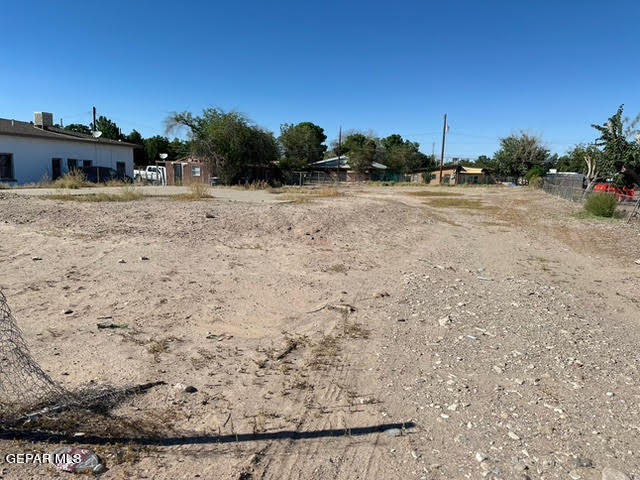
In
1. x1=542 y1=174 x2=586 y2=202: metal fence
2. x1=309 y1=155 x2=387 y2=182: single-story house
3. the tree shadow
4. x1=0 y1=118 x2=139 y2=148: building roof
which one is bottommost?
the tree shadow

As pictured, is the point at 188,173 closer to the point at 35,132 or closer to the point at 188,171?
the point at 188,171

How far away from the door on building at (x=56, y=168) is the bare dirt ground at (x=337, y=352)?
27.4 meters

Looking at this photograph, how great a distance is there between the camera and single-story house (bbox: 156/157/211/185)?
132 feet

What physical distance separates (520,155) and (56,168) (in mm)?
64456

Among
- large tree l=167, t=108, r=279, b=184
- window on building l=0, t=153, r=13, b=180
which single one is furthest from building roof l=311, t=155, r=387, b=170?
window on building l=0, t=153, r=13, b=180

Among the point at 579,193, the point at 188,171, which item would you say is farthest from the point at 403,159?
the point at 579,193

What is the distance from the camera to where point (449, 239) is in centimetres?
1320

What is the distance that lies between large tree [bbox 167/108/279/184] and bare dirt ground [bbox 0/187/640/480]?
29.5 m

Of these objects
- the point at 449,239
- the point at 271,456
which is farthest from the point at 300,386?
the point at 449,239

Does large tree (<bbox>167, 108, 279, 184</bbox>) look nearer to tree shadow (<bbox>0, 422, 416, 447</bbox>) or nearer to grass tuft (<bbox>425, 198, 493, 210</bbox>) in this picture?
grass tuft (<bbox>425, 198, 493, 210</bbox>)

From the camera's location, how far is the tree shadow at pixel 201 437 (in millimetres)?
2904

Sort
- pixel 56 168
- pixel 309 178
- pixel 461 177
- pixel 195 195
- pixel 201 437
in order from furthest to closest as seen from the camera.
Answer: pixel 461 177 → pixel 309 178 → pixel 56 168 → pixel 195 195 → pixel 201 437

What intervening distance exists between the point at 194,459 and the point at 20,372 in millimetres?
1885

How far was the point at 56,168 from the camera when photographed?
3403 cm
